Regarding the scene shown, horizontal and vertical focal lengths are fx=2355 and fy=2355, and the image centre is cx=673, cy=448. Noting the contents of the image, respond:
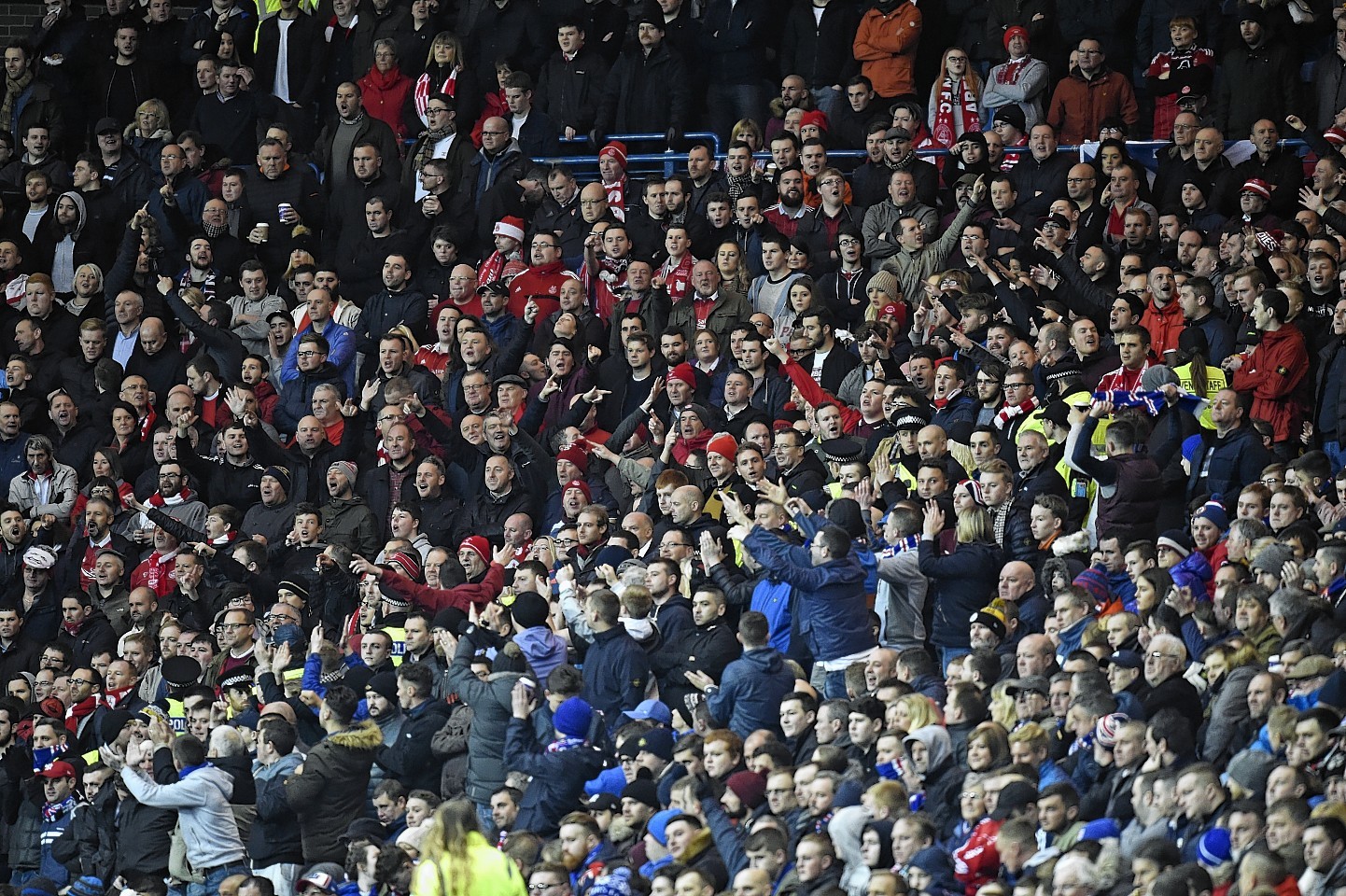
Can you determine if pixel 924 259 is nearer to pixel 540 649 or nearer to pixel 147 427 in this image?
pixel 540 649

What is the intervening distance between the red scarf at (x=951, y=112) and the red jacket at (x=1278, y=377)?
4202 millimetres

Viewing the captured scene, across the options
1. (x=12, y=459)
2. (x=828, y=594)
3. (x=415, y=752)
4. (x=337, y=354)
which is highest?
(x=337, y=354)

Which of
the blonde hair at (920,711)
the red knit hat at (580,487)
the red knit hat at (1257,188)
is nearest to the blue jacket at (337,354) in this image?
the red knit hat at (580,487)

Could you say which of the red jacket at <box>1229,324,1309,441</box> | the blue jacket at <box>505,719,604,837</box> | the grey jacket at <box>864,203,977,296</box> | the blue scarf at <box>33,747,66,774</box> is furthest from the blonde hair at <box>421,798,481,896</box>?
the grey jacket at <box>864,203,977,296</box>

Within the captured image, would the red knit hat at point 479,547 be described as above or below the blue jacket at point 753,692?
above

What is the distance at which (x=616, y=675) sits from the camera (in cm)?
1195

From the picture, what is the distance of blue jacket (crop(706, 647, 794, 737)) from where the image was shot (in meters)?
11.4

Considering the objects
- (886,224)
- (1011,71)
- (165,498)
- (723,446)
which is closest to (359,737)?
(723,446)

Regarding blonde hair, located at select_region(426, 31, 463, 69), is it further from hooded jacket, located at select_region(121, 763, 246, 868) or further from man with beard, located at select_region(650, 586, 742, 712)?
hooded jacket, located at select_region(121, 763, 246, 868)

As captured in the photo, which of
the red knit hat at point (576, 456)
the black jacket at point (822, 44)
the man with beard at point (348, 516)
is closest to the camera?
the red knit hat at point (576, 456)

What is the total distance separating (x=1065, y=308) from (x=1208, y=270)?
0.89 meters

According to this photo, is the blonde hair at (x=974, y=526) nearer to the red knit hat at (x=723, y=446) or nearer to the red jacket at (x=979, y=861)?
the red knit hat at (x=723, y=446)

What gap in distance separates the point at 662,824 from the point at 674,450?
161 inches

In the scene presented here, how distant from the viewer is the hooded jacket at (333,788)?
1197 cm
